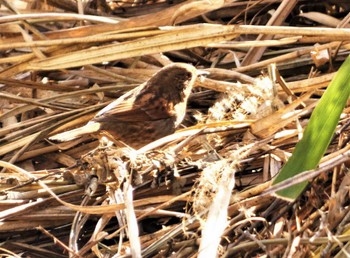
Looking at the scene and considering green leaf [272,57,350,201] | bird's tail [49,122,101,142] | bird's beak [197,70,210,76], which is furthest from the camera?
bird's beak [197,70,210,76]

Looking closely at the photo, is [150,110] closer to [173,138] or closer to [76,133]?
[76,133]

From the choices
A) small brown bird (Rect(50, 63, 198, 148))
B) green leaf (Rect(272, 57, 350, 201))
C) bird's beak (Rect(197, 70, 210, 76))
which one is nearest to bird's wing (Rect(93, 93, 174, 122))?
small brown bird (Rect(50, 63, 198, 148))

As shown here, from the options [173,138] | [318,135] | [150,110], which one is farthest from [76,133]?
[318,135]

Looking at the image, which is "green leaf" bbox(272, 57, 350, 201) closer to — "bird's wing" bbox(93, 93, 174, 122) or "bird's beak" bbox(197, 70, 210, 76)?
"bird's beak" bbox(197, 70, 210, 76)

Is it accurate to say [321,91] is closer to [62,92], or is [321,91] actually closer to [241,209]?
[241,209]

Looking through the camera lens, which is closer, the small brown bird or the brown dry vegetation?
the brown dry vegetation

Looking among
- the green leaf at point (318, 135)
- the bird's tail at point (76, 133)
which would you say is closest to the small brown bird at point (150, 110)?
the bird's tail at point (76, 133)

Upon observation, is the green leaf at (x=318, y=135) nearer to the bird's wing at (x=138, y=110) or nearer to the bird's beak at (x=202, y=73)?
the bird's beak at (x=202, y=73)

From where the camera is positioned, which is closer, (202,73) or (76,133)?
(76,133)
